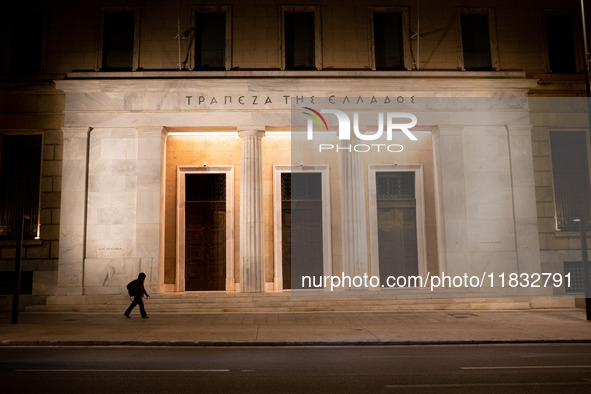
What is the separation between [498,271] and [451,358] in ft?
41.8

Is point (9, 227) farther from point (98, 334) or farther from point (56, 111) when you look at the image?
point (98, 334)

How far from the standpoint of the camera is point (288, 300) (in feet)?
69.2

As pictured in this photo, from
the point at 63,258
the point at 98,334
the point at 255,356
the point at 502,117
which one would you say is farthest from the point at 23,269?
the point at 502,117

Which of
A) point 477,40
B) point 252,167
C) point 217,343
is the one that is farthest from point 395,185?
point 217,343

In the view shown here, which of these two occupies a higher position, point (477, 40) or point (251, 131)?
point (477, 40)

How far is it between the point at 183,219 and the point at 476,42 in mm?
16915

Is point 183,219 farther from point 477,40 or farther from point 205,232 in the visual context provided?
point 477,40

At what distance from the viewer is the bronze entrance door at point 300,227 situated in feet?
83.2

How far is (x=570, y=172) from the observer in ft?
79.6

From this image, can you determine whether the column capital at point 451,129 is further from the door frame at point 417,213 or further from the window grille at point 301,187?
the window grille at point 301,187

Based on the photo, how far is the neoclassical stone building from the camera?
22469 millimetres

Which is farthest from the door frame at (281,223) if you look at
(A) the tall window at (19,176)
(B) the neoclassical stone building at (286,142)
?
(A) the tall window at (19,176)

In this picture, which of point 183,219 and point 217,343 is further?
point 183,219

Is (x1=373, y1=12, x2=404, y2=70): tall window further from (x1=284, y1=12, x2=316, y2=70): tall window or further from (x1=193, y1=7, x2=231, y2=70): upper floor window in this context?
(x1=193, y1=7, x2=231, y2=70): upper floor window
